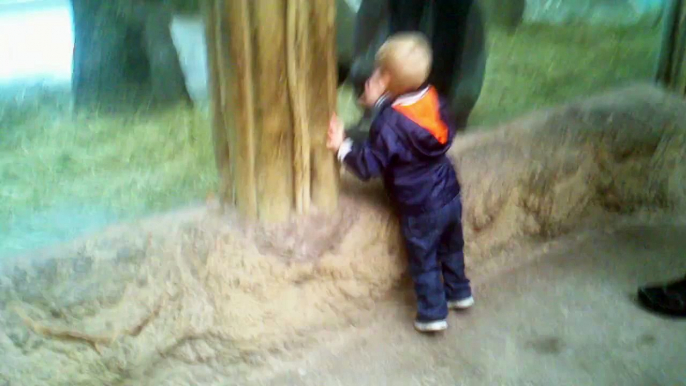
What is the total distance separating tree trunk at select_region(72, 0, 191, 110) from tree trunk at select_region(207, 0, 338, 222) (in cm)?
34

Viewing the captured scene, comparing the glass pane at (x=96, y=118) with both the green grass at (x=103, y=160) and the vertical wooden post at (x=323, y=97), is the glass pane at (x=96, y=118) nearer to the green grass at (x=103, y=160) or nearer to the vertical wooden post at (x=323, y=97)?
the green grass at (x=103, y=160)

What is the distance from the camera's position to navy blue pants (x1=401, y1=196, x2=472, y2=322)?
1948 mm

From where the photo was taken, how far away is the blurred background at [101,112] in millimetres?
1869

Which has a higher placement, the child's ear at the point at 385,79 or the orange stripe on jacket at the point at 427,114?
the child's ear at the point at 385,79

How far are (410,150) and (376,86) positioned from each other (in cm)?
20

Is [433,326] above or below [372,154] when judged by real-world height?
below

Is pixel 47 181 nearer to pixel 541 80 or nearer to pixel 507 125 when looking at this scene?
pixel 507 125

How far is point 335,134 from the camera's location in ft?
6.04

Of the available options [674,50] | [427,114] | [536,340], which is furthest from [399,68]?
[674,50]

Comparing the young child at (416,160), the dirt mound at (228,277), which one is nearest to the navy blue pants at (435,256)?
the young child at (416,160)

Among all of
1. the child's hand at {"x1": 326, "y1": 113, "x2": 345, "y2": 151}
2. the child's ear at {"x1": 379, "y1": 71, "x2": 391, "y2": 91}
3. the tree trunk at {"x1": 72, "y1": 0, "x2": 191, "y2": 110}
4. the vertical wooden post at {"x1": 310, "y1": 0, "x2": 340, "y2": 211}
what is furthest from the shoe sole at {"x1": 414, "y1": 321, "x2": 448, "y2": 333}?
the tree trunk at {"x1": 72, "y1": 0, "x2": 191, "y2": 110}

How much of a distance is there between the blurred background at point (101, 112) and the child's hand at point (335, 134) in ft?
0.51

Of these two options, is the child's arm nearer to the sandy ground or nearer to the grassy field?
the grassy field

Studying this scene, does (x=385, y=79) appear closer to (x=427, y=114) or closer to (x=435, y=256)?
(x=427, y=114)
